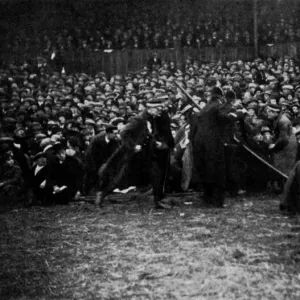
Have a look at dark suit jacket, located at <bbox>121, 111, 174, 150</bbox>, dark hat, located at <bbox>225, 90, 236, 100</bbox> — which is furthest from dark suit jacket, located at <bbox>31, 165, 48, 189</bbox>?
dark hat, located at <bbox>225, 90, 236, 100</bbox>

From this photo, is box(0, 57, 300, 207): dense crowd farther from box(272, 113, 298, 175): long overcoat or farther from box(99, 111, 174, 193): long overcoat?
box(99, 111, 174, 193): long overcoat

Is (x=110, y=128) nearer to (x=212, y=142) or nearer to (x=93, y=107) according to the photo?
(x=212, y=142)

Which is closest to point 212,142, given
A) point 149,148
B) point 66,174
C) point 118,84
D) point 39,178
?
point 149,148

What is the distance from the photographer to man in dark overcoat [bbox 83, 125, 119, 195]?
10.9 metres

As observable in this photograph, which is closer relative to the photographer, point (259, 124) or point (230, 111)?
point (230, 111)

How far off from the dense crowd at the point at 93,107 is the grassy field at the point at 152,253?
4.73 ft

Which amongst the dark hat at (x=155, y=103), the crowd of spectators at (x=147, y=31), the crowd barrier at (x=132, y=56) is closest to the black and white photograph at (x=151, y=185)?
the dark hat at (x=155, y=103)

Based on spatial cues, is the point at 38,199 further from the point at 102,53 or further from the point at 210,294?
the point at 102,53

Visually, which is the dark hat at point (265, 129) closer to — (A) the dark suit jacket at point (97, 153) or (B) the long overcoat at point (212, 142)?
(B) the long overcoat at point (212, 142)

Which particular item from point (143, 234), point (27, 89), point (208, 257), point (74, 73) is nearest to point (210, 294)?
point (208, 257)

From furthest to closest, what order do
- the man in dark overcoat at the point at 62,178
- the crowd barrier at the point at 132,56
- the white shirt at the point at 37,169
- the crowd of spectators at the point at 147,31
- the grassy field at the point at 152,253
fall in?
the crowd of spectators at the point at 147,31 → the crowd barrier at the point at 132,56 → the white shirt at the point at 37,169 → the man in dark overcoat at the point at 62,178 → the grassy field at the point at 152,253

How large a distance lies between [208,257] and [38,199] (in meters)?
5.09

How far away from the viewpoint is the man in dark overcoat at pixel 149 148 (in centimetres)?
915

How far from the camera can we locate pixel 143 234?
7.21 m
